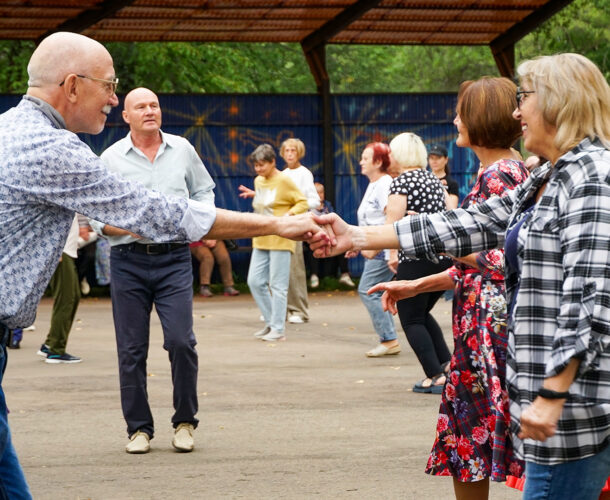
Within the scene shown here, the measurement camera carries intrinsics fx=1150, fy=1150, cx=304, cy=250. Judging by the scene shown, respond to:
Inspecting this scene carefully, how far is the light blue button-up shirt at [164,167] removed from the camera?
7391mm

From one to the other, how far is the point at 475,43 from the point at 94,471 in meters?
16.2

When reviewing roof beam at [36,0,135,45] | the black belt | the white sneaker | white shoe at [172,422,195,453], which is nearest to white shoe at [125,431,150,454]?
white shoe at [172,422,195,453]

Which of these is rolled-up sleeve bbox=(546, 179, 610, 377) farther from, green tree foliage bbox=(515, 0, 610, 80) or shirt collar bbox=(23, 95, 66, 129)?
green tree foliage bbox=(515, 0, 610, 80)

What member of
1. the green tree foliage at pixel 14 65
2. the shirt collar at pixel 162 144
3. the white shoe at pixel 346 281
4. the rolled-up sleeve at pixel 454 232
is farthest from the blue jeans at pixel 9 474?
the green tree foliage at pixel 14 65

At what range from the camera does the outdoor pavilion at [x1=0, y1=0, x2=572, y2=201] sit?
17938 mm

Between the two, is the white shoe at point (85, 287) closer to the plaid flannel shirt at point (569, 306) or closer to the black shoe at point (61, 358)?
the black shoe at point (61, 358)

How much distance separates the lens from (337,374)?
1030 centimetres

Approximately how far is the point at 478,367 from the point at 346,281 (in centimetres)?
1446

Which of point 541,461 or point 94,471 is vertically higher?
point 541,461

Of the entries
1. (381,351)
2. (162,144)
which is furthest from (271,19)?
(162,144)

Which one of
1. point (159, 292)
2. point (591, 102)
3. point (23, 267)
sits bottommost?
point (159, 292)

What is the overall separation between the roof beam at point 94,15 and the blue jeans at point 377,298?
794 cm

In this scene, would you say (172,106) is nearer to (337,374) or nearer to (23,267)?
(337,374)

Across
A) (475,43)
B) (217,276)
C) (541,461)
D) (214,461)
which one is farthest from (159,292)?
(475,43)
